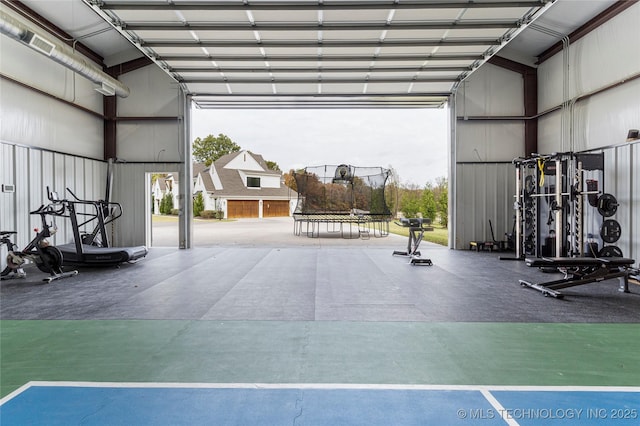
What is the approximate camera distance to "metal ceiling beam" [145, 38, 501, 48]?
7414mm

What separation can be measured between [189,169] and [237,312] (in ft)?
23.2

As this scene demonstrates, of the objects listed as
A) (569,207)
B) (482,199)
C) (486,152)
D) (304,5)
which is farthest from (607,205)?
(304,5)

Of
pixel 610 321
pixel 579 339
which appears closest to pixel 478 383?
pixel 579 339

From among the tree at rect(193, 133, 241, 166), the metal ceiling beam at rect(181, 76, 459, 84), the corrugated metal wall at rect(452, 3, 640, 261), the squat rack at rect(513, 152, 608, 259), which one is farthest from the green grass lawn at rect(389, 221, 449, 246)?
the tree at rect(193, 133, 241, 166)

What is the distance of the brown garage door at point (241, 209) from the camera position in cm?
2739

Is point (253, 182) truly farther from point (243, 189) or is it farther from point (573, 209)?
point (573, 209)

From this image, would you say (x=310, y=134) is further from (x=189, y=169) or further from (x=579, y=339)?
(x=579, y=339)

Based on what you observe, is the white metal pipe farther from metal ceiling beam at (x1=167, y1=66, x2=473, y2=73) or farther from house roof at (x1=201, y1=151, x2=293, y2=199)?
house roof at (x1=201, y1=151, x2=293, y2=199)

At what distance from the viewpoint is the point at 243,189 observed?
92.8 ft

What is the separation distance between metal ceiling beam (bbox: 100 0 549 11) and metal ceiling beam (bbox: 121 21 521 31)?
1.82 ft

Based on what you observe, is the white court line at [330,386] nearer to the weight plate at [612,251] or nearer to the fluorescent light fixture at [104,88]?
the weight plate at [612,251]

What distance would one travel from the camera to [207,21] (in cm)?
671

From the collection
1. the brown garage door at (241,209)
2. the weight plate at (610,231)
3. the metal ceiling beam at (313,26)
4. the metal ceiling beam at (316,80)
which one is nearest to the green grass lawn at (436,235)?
the metal ceiling beam at (316,80)

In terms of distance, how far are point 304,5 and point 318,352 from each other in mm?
5859
